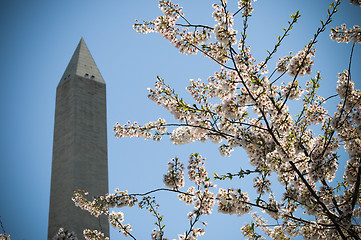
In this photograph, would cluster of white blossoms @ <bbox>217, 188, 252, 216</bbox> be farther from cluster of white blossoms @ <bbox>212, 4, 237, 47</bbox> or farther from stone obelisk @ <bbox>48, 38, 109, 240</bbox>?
stone obelisk @ <bbox>48, 38, 109, 240</bbox>

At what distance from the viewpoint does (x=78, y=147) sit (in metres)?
12.5

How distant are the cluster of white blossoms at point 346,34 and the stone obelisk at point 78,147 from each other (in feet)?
34.3

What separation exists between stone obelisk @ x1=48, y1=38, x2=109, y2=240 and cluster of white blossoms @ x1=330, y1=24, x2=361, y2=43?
412 inches

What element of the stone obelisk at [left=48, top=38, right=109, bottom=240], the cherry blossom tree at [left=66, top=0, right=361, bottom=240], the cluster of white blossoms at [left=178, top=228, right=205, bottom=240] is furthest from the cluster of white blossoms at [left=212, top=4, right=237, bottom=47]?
the stone obelisk at [left=48, top=38, right=109, bottom=240]

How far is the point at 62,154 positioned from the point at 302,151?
457 inches

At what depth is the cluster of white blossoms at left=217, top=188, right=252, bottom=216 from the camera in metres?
2.62

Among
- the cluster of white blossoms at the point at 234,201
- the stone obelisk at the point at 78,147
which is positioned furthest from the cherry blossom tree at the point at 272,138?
the stone obelisk at the point at 78,147

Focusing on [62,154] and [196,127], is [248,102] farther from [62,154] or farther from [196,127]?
[62,154]

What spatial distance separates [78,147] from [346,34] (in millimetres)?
11201

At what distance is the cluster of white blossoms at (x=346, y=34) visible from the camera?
2.86 m

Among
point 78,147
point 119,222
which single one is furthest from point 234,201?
point 78,147

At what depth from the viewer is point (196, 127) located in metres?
3.18

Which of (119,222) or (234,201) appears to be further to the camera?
(119,222)

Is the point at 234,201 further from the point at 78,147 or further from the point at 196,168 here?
the point at 78,147
